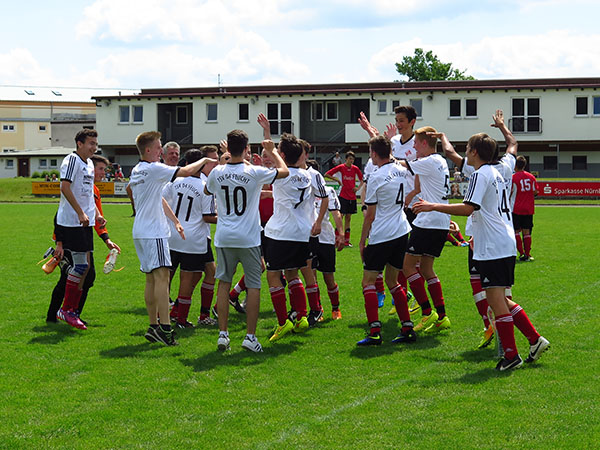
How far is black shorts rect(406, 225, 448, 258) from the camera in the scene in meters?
8.32

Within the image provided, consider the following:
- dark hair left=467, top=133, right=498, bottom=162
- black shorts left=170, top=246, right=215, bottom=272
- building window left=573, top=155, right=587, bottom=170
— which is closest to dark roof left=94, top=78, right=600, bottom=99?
building window left=573, top=155, right=587, bottom=170

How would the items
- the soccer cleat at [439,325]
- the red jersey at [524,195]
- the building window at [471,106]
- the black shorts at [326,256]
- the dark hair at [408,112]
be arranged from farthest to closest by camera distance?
the building window at [471,106]
the red jersey at [524,195]
the black shorts at [326,256]
the dark hair at [408,112]
the soccer cleat at [439,325]

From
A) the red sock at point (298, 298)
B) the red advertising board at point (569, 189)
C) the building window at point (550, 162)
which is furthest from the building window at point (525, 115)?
the red sock at point (298, 298)

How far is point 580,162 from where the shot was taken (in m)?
50.2

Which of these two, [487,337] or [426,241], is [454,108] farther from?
[487,337]

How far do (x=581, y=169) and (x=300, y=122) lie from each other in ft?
66.7

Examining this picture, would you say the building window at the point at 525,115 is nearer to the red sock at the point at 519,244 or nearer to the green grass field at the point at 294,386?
the red sock at the point at 519,244

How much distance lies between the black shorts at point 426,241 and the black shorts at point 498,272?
5.16 feet

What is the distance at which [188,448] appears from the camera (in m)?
4.80

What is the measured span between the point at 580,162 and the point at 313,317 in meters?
45.9

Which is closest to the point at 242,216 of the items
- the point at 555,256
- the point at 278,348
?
the point at 278,348

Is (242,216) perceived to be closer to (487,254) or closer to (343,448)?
(487,254)

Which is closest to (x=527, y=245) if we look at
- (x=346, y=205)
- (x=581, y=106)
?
(x=346, y=205)

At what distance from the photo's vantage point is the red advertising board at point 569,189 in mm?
41122
